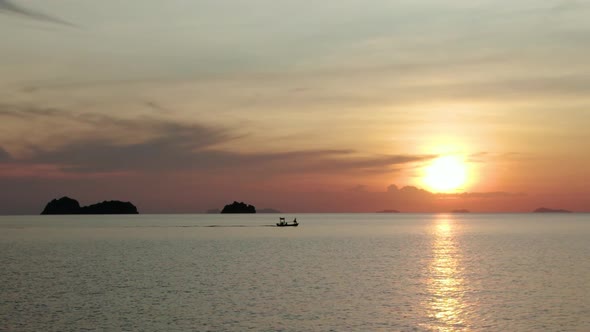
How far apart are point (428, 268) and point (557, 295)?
113 feet

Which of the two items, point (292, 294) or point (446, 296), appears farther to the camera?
point (446, 296)

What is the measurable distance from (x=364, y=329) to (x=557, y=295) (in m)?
31.3

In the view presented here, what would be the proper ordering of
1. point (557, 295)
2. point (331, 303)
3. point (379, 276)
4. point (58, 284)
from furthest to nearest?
point (379, 276)
point (58, 284)
point (557, 295)
point (331, 303)

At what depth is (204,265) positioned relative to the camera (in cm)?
10775

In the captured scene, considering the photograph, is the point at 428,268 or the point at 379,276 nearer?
the point at 379,276

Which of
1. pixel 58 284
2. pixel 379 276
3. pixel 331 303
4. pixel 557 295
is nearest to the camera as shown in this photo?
pixel 331 303

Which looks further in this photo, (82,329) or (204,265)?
(204,265)

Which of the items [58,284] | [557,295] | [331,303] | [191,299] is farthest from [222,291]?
[557,295]

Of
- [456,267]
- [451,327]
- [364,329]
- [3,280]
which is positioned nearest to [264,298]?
[364,329]

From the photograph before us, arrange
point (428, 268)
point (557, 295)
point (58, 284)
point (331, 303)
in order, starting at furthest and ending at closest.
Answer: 1. point (428, 268)
2. point (58, 284)
3. point (557, 295)
4. point (331, 303)

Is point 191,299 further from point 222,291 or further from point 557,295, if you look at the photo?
point 557,295

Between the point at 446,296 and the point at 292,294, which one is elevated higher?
the point at 292,294

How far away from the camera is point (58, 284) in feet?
262

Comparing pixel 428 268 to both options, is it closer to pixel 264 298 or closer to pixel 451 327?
pixel 264 298
